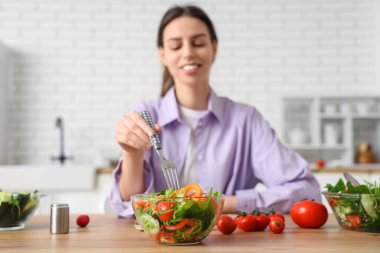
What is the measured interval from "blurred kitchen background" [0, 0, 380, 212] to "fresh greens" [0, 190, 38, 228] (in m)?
3.37

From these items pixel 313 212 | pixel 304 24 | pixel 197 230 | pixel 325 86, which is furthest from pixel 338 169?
pixel 197 230

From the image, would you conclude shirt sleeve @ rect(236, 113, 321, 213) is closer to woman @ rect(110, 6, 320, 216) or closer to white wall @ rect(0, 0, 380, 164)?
woman @ rect(110, 6, 320, 216)

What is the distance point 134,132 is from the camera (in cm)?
165

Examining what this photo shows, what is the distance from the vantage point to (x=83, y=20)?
4.97 meters

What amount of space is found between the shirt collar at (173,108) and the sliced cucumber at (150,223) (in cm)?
101

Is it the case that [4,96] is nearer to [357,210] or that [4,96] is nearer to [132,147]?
A: [132,147]

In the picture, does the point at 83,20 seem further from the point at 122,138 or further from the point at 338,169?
the point at 122,138

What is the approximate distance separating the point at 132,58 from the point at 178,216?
397cm

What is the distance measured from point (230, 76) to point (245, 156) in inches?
112

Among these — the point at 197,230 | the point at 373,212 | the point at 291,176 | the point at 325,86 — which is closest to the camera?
the point at 197,230

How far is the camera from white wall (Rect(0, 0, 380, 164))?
4.89 meters

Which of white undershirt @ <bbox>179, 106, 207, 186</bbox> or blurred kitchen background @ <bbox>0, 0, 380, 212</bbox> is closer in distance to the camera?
white undershirt @ <bbox>179, 106, 207, 186</bbox>

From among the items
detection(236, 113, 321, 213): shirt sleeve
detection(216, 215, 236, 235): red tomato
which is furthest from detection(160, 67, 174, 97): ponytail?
detection(216, 215, 236, 235): red tomato

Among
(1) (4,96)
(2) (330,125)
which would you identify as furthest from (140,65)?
(2) (330,125)
